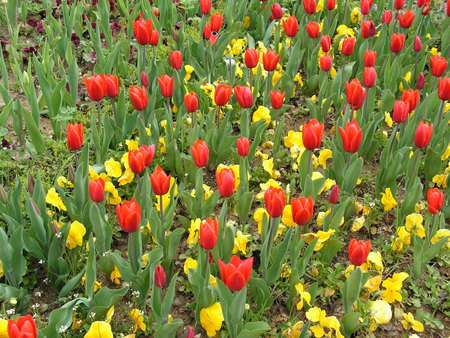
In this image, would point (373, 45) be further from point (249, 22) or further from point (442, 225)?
point (442, 225)

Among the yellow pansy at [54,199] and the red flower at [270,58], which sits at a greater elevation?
the red flower at [270,58]

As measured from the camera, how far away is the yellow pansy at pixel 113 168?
305 centimetres

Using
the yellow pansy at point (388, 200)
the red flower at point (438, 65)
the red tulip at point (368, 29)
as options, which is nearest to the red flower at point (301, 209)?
the yellow pansy at point (388, 200)

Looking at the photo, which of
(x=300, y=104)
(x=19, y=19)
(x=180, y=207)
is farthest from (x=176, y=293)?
(x=19, y=19)

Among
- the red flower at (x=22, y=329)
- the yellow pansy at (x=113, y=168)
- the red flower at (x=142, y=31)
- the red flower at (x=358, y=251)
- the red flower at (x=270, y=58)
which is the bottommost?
the yellow pansy at (x=113, y=168)

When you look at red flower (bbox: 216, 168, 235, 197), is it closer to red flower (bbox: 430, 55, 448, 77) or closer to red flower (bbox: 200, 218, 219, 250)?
red flower (bbox: 200, 218, 219, 250)

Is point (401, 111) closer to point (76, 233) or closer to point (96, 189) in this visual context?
point (96, 189)

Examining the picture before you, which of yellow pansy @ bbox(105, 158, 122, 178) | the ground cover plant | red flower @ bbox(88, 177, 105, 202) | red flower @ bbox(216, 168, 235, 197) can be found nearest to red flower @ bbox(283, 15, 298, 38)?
the ground cover plant

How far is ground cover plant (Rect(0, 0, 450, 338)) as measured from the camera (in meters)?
2.33

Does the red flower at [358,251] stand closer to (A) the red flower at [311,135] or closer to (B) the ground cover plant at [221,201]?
(B) the ground cover plant at [221,201]

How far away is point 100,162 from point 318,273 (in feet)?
4.15

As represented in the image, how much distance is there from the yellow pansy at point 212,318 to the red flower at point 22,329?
789mm

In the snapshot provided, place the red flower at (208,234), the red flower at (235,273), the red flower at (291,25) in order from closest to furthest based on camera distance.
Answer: the red flower at (235,273) → the red flower at (208,234) → the red flower at (291,25)

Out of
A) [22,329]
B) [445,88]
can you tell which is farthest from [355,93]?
[22,329]
